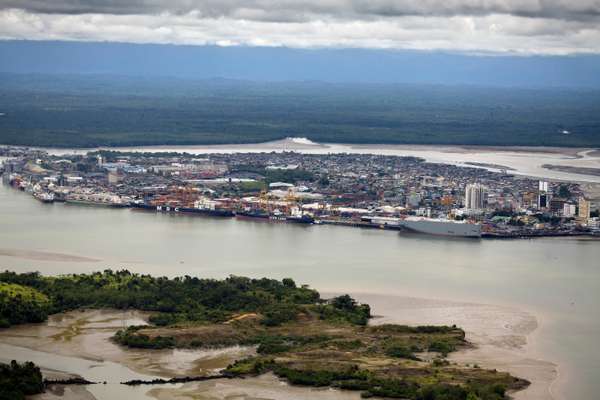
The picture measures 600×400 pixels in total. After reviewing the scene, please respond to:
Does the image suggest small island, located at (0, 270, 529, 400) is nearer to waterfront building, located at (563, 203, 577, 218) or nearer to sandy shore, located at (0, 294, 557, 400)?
sandy shore, located at (0, 294, 557, 400)

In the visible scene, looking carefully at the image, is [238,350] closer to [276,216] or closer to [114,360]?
[114,360]

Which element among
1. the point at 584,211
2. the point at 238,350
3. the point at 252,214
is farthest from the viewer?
the point at 252,214

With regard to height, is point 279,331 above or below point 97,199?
below

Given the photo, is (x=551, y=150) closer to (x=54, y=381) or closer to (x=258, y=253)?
(x=258, y=253)

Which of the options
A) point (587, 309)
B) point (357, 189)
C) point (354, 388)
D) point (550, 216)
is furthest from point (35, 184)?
point (354, 388)

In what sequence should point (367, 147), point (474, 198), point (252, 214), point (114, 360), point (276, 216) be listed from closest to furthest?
1. point (114, 360)
2. point (276, 216)
3. point (252, 214)
4. point (474, 198)
5. point (367, 147)

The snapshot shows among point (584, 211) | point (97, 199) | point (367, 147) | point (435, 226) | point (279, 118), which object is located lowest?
point (435, 226)

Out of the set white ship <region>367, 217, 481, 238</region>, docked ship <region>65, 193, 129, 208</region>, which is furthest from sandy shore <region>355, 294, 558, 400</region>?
docked ship <region>65, 193, 129, 208</region>

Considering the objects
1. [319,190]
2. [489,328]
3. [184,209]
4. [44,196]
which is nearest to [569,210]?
[319,190]
